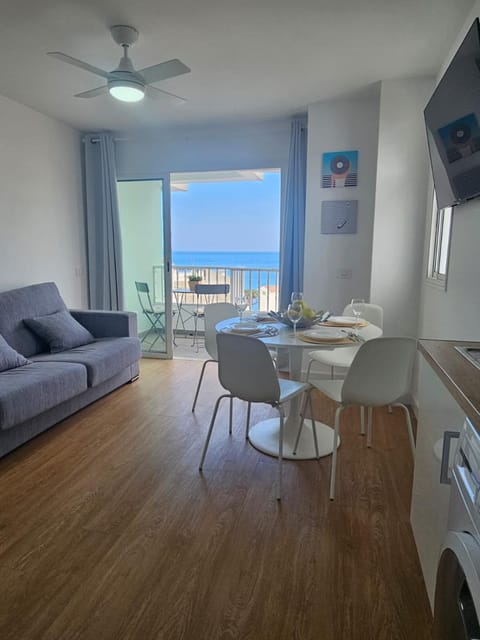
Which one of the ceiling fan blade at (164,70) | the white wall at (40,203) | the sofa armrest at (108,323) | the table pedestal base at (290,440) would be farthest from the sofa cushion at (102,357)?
the ceiling fan blade at (164,70)

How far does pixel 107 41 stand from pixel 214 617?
3.13 metres

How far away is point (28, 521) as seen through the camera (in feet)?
6.16

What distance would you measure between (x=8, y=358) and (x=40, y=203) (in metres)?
1.89

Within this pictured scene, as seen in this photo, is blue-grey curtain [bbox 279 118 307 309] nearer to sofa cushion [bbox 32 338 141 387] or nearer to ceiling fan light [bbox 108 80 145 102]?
sofa cushion [bbox 32 338 141 387]

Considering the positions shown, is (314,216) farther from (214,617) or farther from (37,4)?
(214,617)

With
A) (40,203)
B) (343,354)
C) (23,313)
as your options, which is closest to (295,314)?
(343,354)

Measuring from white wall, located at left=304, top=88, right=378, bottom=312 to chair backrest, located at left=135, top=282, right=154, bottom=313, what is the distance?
201cm

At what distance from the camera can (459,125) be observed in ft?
6.23

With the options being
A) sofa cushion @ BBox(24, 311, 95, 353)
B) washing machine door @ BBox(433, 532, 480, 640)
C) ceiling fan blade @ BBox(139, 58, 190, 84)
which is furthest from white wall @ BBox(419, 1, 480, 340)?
sofa cushion @ BBox(24, 311, 95, 353)

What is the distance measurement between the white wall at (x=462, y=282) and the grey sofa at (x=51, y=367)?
A: 2.47 meters

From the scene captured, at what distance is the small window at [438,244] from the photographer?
283cm

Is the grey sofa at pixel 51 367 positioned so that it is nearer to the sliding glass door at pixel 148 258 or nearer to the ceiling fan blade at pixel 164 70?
the sliding glass door at pixel 148 258

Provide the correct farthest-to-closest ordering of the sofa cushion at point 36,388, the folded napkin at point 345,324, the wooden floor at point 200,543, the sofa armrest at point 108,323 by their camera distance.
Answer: the sofa armrest at point 108,323 → the folded napkin at point 345,324 → the sofa cushion at point 36,388 → the wooden floor at point 200,543

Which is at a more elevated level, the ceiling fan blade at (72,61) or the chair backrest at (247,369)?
the ceiling fan blade at (72,61)
